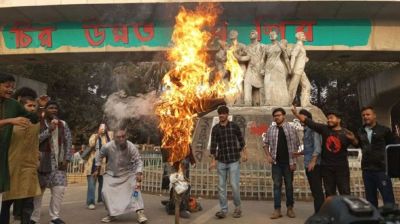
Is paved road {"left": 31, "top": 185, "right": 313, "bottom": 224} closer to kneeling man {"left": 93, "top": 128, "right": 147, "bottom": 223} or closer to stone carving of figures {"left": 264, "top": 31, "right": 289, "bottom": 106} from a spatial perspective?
kneeling man {"left": 93, "top": 128, "right": 147, "bottom": 223}

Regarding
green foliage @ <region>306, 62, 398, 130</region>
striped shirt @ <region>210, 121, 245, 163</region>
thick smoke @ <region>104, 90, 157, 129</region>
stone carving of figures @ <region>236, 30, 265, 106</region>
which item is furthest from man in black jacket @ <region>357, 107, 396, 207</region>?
green foliage @ <region>306, 62, 398, 130</region>

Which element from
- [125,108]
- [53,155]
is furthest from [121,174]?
[125,108]

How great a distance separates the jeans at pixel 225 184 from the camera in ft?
23.4

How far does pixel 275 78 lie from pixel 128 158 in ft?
24.4

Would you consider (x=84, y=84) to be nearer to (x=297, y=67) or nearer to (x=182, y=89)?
(x=297, y=67)

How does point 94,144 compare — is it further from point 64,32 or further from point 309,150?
point 64,32

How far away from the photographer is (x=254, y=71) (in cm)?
1357

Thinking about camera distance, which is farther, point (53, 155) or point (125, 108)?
point (125, 108)

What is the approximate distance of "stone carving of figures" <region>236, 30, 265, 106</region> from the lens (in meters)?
13.5

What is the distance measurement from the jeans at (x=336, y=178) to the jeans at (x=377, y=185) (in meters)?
0.28

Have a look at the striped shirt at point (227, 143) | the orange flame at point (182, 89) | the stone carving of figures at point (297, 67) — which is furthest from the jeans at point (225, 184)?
the stone carving of figures at point (297, 67)

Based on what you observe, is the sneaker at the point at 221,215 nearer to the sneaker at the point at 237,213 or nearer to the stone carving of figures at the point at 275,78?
the sneaker at the point at 237,213

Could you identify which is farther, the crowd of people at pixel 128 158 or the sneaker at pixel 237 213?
the sneaker at pixel 237 213

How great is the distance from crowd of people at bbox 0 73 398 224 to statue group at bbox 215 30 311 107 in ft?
19.8
